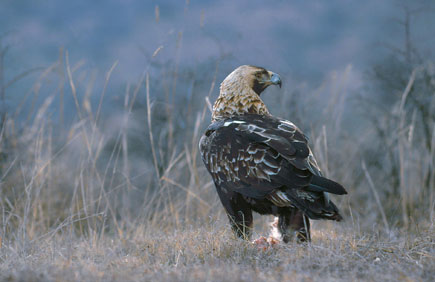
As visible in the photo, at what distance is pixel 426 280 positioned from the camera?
3039 mm

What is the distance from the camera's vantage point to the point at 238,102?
15.4 ft

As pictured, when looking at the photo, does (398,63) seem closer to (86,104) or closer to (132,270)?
(86,104)

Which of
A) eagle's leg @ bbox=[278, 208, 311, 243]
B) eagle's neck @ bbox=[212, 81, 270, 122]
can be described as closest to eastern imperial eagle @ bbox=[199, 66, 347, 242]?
eagle's leg @ bbox=[278, 208, 311, 243]

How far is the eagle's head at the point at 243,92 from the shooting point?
468 centimetres

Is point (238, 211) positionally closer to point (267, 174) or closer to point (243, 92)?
point (267, 174)

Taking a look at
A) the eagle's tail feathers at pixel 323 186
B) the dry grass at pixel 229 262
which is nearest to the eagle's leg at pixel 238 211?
the dry grass at pixel 229 262

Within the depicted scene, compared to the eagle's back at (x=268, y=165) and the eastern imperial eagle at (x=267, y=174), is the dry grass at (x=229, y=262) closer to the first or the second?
the eastern imperial eagle at (x=267, y=174)

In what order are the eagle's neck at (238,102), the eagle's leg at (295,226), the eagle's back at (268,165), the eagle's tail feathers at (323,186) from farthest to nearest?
1. the eagle's neck at (238,102)
2. the eagle's leg at (295,226)
3. the eagle's back at (268,165)
4. the eagle's tail feathers at (323,186)

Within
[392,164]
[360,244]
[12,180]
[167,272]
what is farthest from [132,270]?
[392,164]

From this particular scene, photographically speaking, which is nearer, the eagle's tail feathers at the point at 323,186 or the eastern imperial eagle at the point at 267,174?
the eagle's tail feathers at the point at 323,186

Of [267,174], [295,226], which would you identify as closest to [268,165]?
[267,174]

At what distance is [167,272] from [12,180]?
393cm

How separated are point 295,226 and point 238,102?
1.31m

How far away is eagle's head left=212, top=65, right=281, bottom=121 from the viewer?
468 centimetres
